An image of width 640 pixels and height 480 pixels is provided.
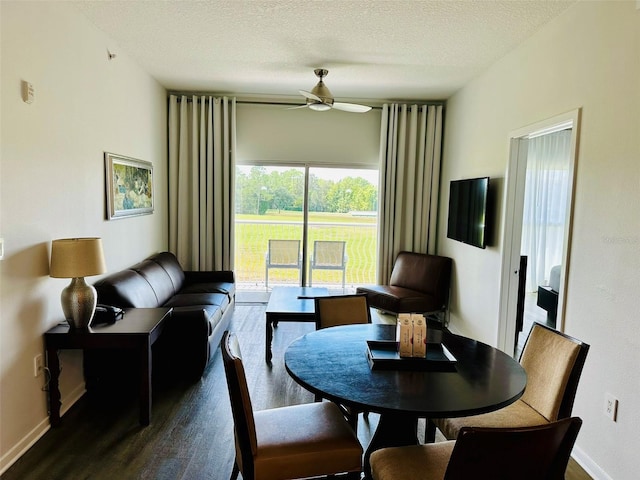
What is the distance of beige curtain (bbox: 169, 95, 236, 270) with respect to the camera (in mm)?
A: 5082

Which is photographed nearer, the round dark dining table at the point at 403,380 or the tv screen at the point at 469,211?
the round dark dining table at the point at 403,380

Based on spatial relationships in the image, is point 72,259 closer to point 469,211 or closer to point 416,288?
point 469,211

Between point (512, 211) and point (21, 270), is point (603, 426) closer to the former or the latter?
point (512, 211)

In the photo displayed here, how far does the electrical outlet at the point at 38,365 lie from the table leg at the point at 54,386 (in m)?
0.04

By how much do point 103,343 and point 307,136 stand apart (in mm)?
3713

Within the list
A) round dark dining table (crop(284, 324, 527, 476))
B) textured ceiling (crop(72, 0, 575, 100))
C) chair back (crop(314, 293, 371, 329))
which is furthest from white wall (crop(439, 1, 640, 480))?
chair back (crop(314, 293, 371, 329))

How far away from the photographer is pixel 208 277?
4.92 m

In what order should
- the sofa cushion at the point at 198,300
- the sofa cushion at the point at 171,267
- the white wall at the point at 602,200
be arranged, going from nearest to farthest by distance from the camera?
the white wall at the point at 602,200 < the sofa cushion at the point at 198,300 < the sofa cushion at the point at 171,267

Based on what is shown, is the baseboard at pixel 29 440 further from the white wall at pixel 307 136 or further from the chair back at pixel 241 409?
the white wall at pixel 307 136

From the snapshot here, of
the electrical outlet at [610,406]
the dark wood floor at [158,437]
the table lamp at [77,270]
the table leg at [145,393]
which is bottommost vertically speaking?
the dark wood floor at [158,437]

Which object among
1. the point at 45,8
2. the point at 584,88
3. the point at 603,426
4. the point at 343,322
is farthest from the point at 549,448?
the point at 45,8

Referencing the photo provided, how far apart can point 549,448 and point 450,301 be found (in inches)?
149

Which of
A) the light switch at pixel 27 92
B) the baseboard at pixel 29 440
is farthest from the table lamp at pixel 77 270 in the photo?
the light switch at pixel 27 92

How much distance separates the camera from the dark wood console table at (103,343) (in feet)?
8.18
